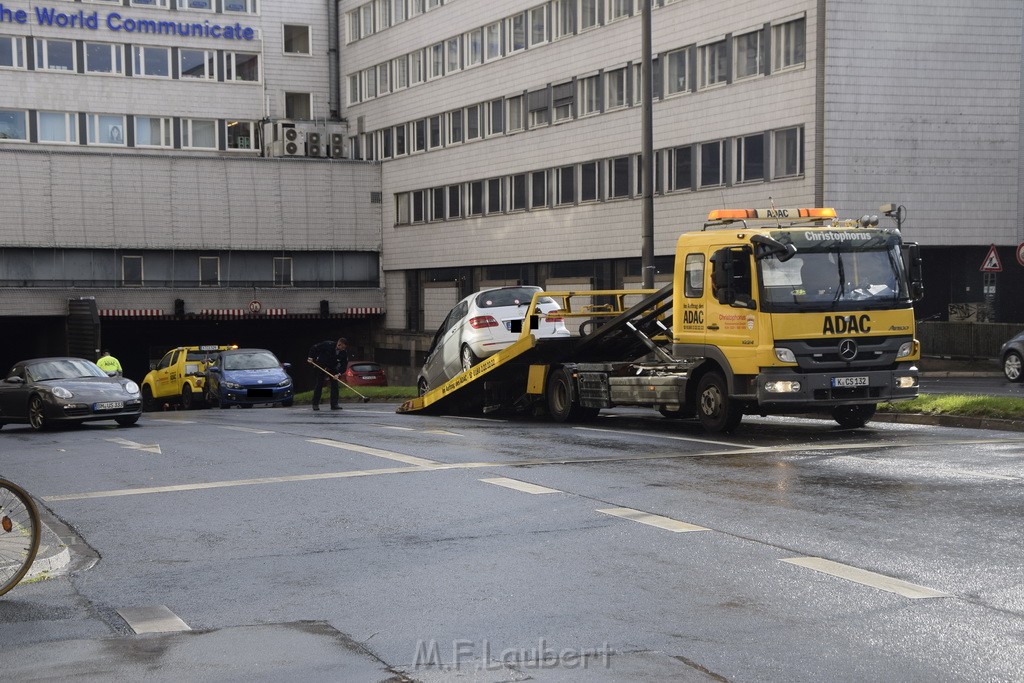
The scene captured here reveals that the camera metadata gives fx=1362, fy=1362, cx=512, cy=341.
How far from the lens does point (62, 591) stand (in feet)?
27.1

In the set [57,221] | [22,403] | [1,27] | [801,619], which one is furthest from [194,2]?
[801,619]

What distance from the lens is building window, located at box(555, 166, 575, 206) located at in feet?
162

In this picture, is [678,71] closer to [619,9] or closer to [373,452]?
[619,9]

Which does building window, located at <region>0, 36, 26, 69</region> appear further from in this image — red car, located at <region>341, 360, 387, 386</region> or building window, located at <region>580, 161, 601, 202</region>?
building window, located at <region>580, 161, 601, 202</region>

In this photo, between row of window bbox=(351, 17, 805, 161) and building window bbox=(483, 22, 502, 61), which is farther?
building window bbox=(483, 22, 502, 61)

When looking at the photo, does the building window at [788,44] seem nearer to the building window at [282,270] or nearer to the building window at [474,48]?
the building window at [474,48]

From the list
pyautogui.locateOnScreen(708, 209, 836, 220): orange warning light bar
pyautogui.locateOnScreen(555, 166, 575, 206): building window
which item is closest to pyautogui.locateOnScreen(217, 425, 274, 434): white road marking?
pyautogui.locateOnScreen(708, 209, 836, 220): orange warning light bar

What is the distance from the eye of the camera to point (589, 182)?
48.1 m

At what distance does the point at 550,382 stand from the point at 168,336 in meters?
46.9

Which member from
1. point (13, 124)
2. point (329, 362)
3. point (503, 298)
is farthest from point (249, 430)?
point (13, 124)

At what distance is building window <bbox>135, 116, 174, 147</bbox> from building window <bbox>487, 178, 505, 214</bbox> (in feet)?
59.2

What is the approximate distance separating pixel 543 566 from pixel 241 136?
60.0 metres

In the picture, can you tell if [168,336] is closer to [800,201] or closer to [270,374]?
[270,374]

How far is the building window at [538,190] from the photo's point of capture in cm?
5109
